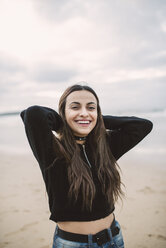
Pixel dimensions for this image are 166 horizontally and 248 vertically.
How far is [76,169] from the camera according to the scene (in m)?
1.93

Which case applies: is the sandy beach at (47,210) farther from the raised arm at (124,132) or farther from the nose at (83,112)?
the nose at (83,112)

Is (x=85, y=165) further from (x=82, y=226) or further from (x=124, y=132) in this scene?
(x=124, y=132)

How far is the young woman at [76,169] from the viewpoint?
1.82m

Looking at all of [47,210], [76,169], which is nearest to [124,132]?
[76,169]

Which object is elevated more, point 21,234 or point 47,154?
point 47,154

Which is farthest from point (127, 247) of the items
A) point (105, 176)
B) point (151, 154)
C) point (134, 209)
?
point (151, 154)

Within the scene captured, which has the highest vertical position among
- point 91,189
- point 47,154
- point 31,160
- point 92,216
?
point 47,154

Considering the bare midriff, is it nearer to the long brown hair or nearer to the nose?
the long brown hair

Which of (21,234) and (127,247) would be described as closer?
(127,247)

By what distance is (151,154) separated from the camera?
8.84m

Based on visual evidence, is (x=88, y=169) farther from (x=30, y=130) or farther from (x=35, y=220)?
(x=35, y=220)

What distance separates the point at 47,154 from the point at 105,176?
2.14 feet

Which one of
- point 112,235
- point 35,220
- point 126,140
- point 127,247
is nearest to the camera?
point 112,235

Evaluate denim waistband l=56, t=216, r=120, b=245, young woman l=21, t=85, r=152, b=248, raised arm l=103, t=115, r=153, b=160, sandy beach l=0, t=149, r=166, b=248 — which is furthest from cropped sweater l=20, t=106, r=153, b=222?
sandy beach l=0, t=149, r=166, b=248
